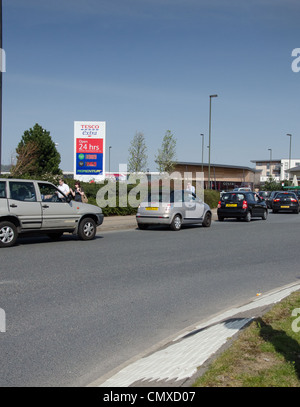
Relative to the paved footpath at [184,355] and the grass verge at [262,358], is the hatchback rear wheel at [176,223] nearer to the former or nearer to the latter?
the paved footpath at [184,355]

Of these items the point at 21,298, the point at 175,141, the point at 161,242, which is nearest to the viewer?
the point at 21,298

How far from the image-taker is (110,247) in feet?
43.3

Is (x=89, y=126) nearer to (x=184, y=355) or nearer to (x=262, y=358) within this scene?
(x=184, y=355)

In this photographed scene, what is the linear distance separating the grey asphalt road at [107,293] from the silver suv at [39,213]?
49 centimetres

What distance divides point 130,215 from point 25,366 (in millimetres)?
20410

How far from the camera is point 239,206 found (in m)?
23.7

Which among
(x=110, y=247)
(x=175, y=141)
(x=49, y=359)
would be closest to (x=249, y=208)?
(x=110, y=247)

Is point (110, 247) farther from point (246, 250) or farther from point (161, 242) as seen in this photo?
point (246, 250)

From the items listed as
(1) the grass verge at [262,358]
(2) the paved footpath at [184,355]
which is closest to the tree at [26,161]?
(2) the paved footpath at [184,355]

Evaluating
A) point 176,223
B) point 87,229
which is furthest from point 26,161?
point 87,229

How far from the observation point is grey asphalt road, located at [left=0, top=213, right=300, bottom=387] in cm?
478

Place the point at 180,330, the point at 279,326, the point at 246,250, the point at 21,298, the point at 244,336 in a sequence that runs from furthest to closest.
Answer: the point at 246,250 < the point at 21,298 < the point at 180,330 < the point at 279,326 < the point at 244,336

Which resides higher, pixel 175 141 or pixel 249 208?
pixel 175 141

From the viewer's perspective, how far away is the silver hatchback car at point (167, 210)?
18.1 meters
